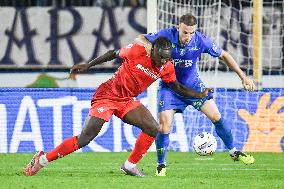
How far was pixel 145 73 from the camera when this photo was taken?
11711 mm

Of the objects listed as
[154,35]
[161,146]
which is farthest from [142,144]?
[154,35]

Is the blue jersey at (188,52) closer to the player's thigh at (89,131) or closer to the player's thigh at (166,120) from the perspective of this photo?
the player's thigh at (166,120)

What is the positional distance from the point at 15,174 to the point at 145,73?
1914 mm

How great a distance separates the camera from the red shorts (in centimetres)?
1166

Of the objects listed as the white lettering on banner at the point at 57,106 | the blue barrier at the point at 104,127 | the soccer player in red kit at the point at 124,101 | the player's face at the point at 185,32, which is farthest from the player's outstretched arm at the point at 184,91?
the white lettering on banner at the point at 57,106

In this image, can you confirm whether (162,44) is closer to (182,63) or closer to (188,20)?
(188,20)

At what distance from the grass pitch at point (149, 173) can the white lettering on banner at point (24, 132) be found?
26.0 inches

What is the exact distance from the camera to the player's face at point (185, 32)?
12.1m

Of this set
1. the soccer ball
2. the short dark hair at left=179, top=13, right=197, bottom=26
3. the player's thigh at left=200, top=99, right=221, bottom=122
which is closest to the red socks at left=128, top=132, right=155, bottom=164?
the soccer ball

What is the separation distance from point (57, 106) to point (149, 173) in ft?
14.9

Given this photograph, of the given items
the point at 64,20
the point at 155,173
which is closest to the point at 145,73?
the point at 155,173

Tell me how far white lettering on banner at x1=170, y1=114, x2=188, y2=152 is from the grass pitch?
2.11ft

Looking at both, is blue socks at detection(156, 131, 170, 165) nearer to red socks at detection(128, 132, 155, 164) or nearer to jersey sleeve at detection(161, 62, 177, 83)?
red socks at detection(128, 132, 155, 164)

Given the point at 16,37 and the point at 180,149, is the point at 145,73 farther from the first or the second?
the point at 16,37
